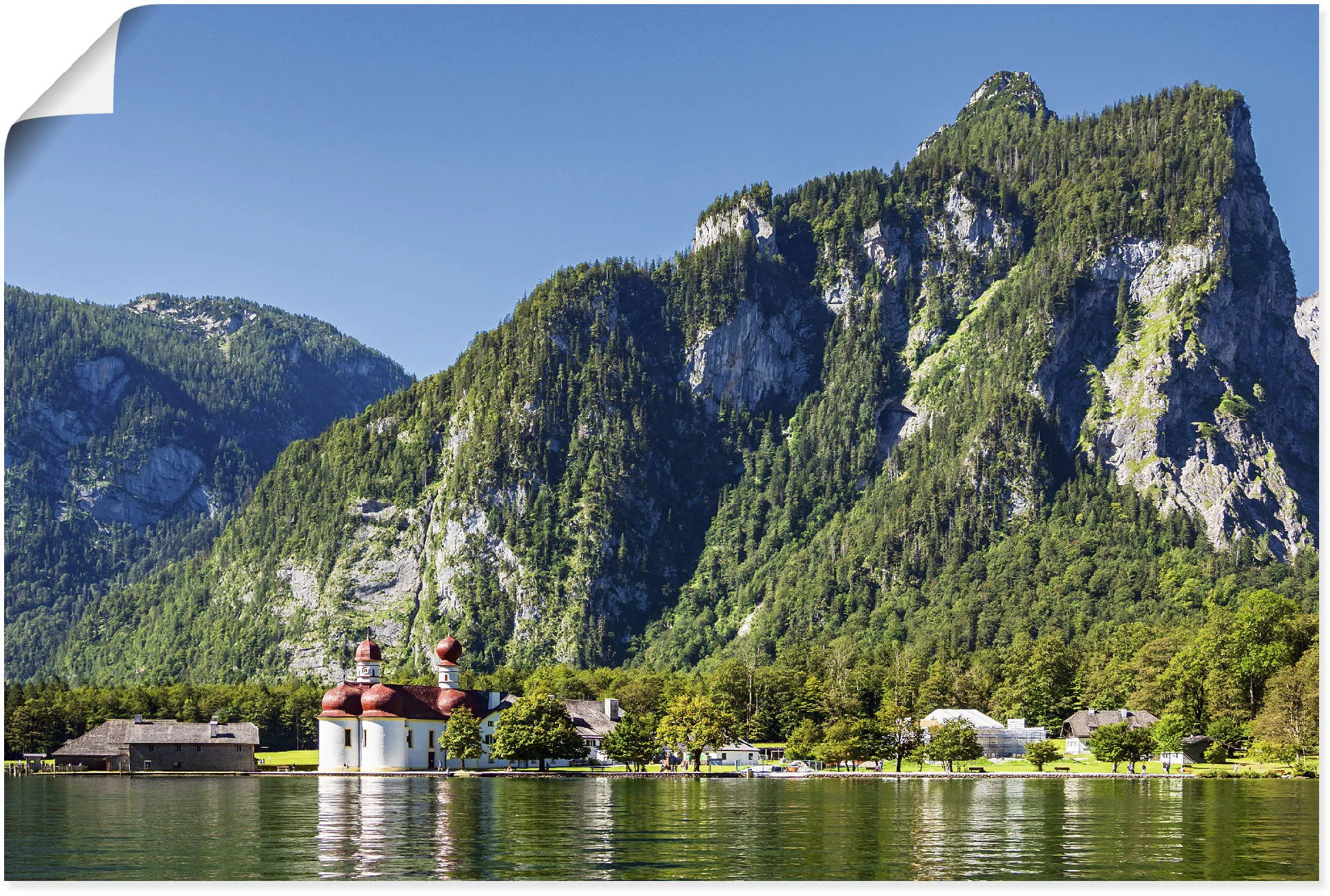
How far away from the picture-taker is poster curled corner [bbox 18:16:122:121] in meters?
23.7

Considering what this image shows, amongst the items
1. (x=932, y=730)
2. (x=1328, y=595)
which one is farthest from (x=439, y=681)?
(x=1328, y=595)

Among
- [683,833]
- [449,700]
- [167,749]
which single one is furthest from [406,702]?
[683,833]

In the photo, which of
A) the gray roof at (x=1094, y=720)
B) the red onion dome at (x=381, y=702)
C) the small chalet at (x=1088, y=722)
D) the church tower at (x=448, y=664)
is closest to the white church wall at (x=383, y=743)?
the red onion dome at (x=381, y=702)

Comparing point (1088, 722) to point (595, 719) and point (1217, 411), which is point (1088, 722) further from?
A: point (1217, 411)

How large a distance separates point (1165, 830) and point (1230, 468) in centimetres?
15284

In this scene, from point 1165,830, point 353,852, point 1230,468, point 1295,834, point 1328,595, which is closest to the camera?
point 1328,595

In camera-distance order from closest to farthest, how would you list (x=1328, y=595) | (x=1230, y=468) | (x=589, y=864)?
(x=1328, y=595) → (x=589, y=864) → (x=1230, y=468)

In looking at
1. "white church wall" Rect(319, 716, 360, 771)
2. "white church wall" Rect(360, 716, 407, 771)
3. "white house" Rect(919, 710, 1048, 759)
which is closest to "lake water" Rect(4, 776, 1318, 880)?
"white house" Rect(919, 710, 1048, 759)

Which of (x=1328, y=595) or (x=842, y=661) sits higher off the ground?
(x=1328, y=595)

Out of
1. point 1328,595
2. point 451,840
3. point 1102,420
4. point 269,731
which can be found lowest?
point 269,731

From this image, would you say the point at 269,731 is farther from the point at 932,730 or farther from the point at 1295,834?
the point at 1295,834

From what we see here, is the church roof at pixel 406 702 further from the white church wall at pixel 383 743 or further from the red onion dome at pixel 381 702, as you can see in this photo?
the white church wall at pixel 383 743

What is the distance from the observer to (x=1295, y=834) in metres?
38.9

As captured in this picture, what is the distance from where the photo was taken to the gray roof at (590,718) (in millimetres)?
112750
